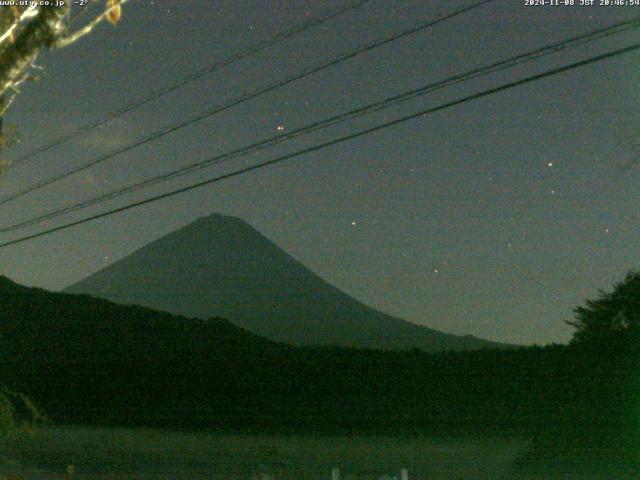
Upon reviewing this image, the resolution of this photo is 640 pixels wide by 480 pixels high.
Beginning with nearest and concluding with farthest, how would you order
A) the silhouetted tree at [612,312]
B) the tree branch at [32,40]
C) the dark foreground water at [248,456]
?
the tree branch at [32,40], the dark foreground water at [248,456], the silhouetted tree at [612,312]

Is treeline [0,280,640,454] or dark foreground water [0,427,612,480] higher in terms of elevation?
treeline [0,280,640,454]

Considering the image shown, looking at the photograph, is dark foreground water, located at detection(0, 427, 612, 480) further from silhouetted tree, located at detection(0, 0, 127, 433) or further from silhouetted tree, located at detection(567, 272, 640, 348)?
silhouetted tree, located at detection(0, 0, 127, 433)

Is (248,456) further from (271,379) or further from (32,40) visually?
(32,40)

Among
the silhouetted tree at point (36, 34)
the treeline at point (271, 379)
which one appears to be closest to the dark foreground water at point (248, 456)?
the treeline at point (271, 379)

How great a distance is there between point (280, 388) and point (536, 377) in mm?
11230

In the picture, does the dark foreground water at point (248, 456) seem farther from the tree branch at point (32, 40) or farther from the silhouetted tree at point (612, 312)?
the tree branch at point (32, 40)

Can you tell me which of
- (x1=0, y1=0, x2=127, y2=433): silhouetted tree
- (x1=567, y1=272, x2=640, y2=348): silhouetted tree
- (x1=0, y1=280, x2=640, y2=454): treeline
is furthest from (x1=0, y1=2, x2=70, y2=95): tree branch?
(x1=567, y1=272, x2=640, y2=348): silhouetted tree

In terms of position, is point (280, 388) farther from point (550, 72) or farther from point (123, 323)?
point (550, 72)

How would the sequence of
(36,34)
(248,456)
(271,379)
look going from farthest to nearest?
(271,379) → (248,456) → (36,34)

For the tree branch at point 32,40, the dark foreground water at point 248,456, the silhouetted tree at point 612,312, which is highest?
the silhouetted tree at point 612,312

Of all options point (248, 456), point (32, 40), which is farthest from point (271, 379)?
point (32, 40)

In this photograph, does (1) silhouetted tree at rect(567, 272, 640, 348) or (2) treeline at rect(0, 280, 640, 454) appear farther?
(1) silhouetted tree at rect(567, 272, 640, 348)

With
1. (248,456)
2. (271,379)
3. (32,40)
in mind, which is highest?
(271,379)

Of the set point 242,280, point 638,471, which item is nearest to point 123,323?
point 638,471
